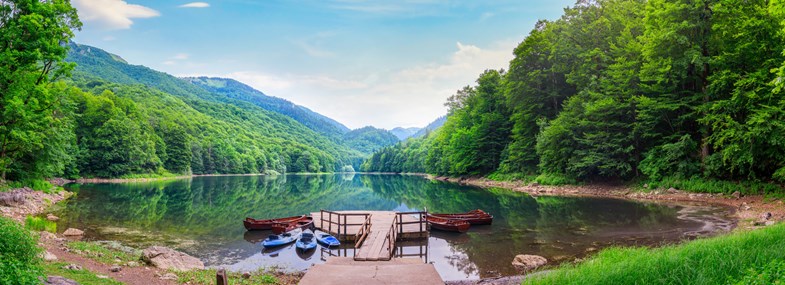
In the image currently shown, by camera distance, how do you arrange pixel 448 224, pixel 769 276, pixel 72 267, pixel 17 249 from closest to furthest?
pixel 769 276
pixel 17 249
pixel 72 267
pixel 448 224

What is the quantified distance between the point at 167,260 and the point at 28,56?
19.1 meters

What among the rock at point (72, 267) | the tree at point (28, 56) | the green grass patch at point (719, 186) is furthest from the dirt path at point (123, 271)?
the green grass patch at point (719, 186)

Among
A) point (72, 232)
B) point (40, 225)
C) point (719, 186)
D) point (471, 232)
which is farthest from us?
point (719, 186)

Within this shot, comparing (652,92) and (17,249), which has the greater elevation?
(652,92)

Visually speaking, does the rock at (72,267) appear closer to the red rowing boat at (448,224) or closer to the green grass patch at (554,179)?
the red rowing boat at (448,224)

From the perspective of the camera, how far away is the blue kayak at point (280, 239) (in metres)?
18.5

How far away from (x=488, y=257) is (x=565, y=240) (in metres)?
4.72

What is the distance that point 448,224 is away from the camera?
22.2 m

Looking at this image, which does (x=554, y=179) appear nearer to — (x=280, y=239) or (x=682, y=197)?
(x=682, y=197)

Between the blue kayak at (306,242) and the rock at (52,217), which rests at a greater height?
the rock at (52,217)

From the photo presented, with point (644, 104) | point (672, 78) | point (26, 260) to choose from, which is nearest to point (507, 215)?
point (644, 104)

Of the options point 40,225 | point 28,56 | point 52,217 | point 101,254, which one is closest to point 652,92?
point 101,254

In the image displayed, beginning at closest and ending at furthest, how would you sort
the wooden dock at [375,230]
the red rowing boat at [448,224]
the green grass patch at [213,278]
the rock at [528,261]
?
the green grass patch at [213,278] → the rock at [528,261] → the wooden dock at [375,230] → the red rowing boat at [448,224]

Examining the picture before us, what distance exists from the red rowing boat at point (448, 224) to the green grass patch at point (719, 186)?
18.2 metres
